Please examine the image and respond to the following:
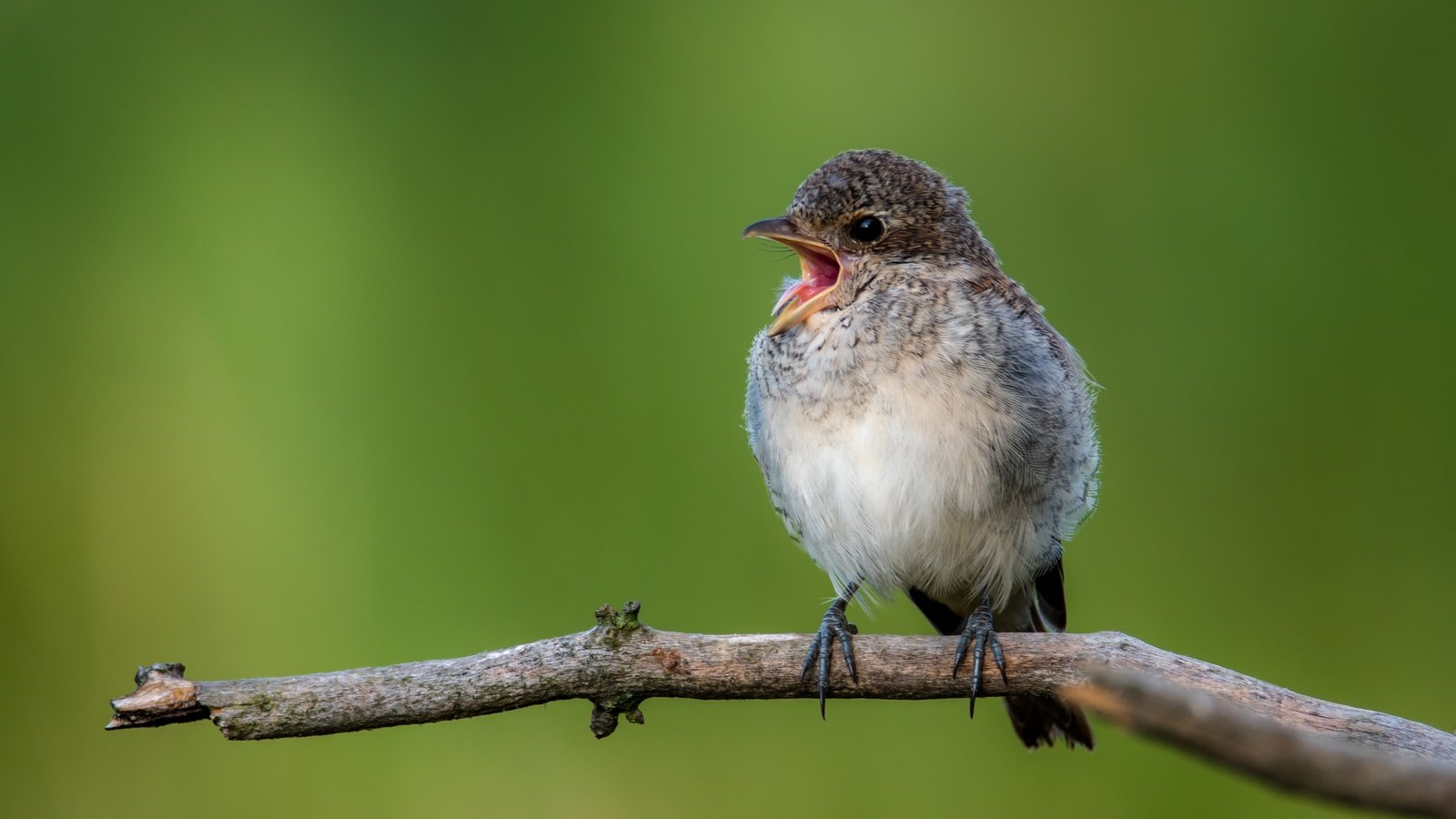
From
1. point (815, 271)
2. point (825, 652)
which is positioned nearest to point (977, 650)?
point (825, 652)

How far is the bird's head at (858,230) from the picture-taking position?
10.1 feet

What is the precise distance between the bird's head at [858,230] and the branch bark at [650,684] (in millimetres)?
910

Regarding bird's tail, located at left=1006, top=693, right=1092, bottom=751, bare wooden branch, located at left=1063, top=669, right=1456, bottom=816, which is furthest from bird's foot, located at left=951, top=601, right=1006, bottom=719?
bare wooden branch, located at left=1063, top=669, right=1456, bottom=816

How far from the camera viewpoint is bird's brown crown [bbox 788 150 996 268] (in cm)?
311

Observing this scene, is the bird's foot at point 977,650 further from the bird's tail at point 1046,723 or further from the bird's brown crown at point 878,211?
the bird's brown crown at point 878,211

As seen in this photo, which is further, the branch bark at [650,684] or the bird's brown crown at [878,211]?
the bird's brown crown at [878,211]

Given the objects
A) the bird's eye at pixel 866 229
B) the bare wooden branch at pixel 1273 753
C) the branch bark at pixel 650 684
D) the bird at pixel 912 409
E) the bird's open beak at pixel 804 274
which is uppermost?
the bird's eye at pixel 866 229

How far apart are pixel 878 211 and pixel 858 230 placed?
70mm

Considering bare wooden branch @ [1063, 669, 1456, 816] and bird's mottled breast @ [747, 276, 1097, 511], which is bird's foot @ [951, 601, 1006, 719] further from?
bare wooden branch @ [1063, 669, 1456, 816]

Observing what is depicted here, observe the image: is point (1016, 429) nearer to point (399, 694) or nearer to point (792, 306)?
point (792, 306)

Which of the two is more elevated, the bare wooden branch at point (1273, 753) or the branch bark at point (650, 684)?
the branch bark at point (650, 684)

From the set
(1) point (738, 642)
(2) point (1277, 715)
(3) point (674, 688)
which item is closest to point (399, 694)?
(3) point (674, 688)

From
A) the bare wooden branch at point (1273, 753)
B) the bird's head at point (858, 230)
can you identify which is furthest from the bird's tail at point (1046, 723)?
the bare wooden branch at point (1273, 753)

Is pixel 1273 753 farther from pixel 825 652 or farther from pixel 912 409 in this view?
pixel 912 409
